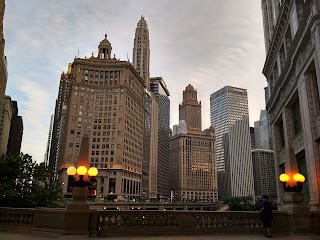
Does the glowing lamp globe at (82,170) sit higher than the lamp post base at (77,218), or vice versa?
the glowing lamp globe at (82,170)

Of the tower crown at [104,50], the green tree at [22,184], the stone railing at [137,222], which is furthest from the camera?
the tower crown at [104,50]

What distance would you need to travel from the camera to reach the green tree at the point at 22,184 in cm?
2542

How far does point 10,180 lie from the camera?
91.2 feet

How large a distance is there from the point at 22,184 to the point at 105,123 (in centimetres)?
9588

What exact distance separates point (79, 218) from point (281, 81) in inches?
Result: 1001

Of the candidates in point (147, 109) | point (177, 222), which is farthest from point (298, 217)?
point (147, 109)

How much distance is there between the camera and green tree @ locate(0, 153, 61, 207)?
25422 millimetres

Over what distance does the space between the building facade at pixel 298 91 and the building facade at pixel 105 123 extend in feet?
295

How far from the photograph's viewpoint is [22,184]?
28172 millimetres

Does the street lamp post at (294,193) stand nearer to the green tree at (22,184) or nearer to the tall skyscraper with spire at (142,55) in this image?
the green tree at (22,184)

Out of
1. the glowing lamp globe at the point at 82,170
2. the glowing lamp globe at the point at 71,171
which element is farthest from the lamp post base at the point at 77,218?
the glowing lamp globe at the point at 71,171

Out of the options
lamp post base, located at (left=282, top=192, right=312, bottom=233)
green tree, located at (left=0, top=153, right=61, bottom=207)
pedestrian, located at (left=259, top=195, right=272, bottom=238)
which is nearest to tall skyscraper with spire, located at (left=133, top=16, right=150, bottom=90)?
green tree, located at (left=0, top=153, right=61, bottom=207)

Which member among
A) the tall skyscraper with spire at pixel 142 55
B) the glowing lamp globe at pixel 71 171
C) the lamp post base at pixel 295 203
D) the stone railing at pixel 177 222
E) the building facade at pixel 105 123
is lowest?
the stone railing at pixel 177 222

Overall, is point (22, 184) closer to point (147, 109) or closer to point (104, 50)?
point (104, 50)
